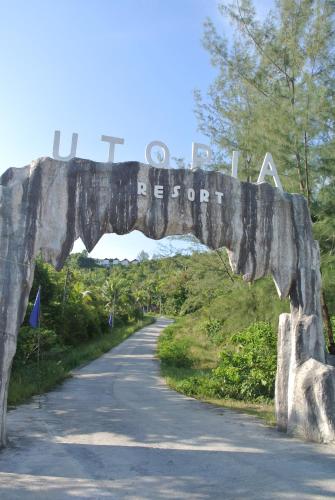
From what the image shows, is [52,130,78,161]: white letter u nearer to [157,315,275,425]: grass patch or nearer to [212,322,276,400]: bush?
[157,315,275,425]: grass patch

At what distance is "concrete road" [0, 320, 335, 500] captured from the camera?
520cm

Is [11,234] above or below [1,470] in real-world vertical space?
above

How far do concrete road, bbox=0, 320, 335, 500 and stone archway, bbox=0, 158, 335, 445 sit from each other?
0.75 meters

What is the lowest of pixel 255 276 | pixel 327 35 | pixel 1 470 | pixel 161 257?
pixel 1 470

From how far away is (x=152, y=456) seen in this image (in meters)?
6.45

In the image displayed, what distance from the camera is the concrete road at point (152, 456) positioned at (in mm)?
5199

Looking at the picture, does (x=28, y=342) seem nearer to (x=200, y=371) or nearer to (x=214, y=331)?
(x=200, y=371)

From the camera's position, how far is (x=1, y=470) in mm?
5680

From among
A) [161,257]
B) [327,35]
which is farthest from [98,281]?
[327,35]

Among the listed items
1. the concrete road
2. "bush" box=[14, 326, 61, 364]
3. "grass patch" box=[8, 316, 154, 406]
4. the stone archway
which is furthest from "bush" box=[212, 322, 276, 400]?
"bush" box=[14, 326, 61, 364]

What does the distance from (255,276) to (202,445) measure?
2.78m

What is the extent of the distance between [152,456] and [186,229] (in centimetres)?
340

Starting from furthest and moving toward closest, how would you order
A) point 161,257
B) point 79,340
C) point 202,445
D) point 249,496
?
point 79,340, point 161,257, point 202,445, point 249,496

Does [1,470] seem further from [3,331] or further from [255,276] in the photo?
[255,276]
